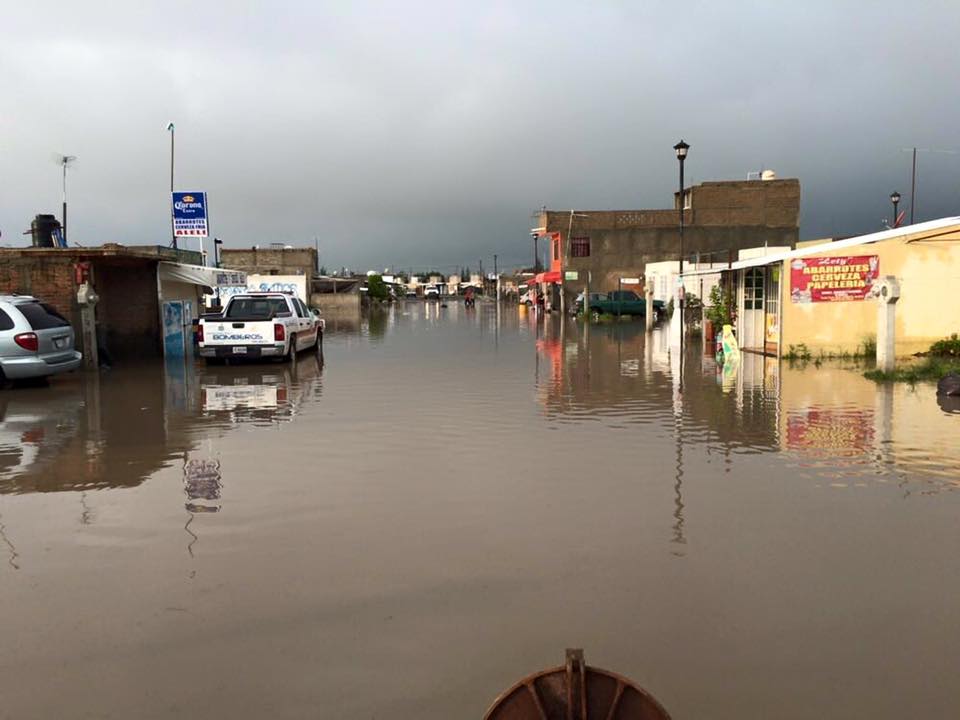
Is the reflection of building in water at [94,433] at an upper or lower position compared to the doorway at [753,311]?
lower

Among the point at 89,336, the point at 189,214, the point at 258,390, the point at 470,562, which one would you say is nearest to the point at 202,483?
the point at 470,562

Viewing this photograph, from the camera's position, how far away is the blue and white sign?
32.5 metres

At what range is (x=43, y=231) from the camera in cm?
2322

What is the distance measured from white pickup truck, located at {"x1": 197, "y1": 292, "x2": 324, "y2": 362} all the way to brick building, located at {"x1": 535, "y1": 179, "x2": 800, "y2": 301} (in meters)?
42.0

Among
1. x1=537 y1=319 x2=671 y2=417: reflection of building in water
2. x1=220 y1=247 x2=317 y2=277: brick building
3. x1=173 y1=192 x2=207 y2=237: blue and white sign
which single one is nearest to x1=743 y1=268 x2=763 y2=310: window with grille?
x1=537 y1=319 x2=671 y2=417: reflection of building in water

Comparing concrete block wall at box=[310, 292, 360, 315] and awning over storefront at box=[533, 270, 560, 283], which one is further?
concrete block wall at box=[310, 292, 360, 315]

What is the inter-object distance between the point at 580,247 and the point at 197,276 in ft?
141

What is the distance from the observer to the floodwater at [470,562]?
397cm

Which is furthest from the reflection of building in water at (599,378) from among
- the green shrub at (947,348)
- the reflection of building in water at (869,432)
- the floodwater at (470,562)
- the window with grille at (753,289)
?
the green shrub at (947,348)

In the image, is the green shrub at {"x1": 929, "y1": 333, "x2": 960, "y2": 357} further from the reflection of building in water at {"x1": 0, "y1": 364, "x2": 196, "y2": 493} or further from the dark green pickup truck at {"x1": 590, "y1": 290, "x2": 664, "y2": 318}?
the dark green pickup truck at {"x1": 590, "y1": 290, "x2": 664, "y2": 318}

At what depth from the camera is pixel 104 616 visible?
4.70 meters

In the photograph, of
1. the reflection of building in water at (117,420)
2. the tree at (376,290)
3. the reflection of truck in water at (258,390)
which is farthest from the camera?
the tree at (376,290)

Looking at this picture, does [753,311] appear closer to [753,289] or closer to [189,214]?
[753,289]

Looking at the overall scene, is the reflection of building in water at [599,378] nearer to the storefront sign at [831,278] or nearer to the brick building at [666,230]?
the storefront sign at [831,278]
